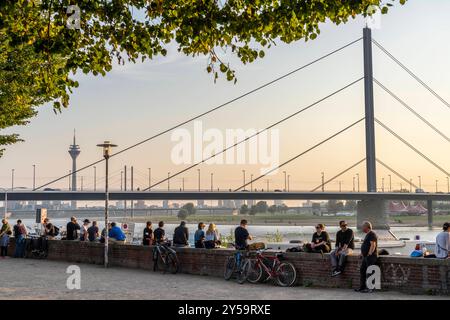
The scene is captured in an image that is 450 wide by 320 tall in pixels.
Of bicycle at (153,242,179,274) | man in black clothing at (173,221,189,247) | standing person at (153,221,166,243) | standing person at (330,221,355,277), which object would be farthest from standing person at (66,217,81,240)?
standing person at (330,221,355,277)

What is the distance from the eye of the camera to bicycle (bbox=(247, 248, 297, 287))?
13648 mm

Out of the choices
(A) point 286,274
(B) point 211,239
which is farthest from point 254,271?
(B) point 211,239

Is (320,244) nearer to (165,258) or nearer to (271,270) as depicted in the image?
(271,270)

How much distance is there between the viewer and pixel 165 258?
16531mm

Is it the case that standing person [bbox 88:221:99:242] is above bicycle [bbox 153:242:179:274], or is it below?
above

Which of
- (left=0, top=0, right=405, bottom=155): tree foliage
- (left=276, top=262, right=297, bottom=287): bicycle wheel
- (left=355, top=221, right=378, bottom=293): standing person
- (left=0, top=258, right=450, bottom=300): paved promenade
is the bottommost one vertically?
(left=0, top=258, right=450, bottom=300): paved promenade

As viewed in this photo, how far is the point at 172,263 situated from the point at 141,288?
3.08 metres

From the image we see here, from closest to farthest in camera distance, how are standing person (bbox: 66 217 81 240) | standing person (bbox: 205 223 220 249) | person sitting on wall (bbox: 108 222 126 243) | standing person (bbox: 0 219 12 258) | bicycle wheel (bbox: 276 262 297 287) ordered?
bicycle wheel (bbox: 276 262 297 287), standing person (bbox: 205 223 220 249), person sitting on wall (bbox: 108 222 126 243), standing person (bbox: 66 217 81 240), standing person (bbox: 0 219 12 258)

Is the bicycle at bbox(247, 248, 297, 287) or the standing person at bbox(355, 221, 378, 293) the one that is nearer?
the standing person at bbox(355, 221, 378, 293)

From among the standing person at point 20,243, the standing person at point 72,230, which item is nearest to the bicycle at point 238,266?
the standing person at point 72,230

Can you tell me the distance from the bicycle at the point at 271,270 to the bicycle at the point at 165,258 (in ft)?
9.28

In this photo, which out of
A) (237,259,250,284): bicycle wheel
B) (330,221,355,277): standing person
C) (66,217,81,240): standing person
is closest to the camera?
(330,221,355,277): standing person

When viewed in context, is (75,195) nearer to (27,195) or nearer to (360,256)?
(27,195)

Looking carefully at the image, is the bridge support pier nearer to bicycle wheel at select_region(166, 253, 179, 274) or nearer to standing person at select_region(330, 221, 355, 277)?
bicycle wheel at select_region(166, 253, 179, 274)
